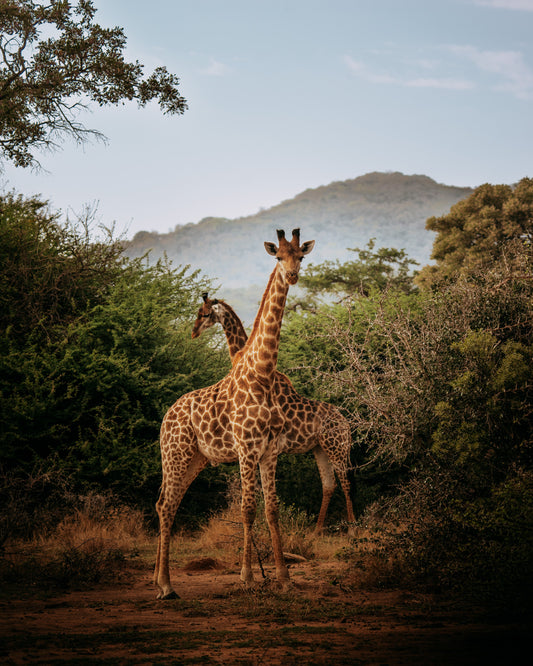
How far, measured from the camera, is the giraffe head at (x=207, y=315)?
35.6 ft

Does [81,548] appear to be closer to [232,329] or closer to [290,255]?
[232,329]

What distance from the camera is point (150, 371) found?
1447 cm

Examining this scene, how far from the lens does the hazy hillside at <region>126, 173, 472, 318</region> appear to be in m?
141

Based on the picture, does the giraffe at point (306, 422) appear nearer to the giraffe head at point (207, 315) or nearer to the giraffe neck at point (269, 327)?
the giraffe head at point (207, 315)

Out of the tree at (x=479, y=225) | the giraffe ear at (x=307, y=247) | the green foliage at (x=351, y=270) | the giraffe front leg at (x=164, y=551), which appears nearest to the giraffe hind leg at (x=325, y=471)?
the giraffe front leg at (x=164, y=551)

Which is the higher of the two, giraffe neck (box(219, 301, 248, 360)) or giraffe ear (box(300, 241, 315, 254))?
giraffe ear (box(300, 241, 315, 254))

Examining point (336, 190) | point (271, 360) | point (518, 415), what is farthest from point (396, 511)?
point (336, 190)

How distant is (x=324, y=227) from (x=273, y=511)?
149495 mm

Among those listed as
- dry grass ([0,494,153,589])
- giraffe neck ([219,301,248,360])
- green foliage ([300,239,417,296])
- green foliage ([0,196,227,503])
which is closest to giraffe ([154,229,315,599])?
dry grass ([0,494,153,589])

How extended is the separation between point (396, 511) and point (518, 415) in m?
1.99

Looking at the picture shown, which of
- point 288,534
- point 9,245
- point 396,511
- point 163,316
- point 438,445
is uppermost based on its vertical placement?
point 9,245

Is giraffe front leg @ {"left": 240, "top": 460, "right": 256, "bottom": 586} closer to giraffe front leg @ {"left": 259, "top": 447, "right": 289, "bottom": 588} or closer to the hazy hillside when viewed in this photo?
giraffe front leg @ {"left": 259, "top": 447, "right": 289, "bottom": 588}

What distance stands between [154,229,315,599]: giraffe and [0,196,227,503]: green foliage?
4.26 metres

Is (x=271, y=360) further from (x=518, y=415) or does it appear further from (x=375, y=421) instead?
→ (x=518, y=415)
